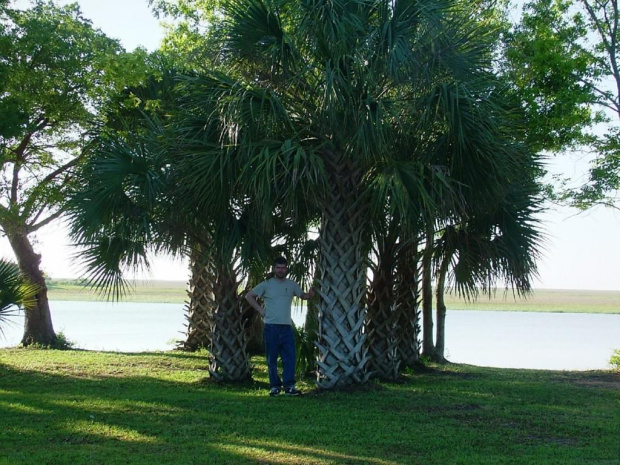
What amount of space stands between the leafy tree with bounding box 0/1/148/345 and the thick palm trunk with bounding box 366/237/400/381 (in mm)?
5748

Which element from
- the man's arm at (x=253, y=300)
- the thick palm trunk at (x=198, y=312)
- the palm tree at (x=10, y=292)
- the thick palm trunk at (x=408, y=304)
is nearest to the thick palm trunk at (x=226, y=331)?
the man's arm at (x=253, y=300)

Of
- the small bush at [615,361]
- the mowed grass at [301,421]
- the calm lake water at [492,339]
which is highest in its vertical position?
the calm lake water at [492,339]

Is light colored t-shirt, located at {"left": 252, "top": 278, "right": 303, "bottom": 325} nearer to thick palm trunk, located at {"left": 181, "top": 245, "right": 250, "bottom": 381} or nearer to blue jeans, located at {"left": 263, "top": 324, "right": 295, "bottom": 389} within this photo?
blue jeans, located at {"left": 263, "top": 324, "right": 295, "bottom": 389}

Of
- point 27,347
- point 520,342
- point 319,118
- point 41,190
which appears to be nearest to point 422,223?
point 319,118

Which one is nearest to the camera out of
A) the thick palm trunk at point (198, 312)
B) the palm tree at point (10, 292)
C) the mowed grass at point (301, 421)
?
the mowed grass at point (301, 421)

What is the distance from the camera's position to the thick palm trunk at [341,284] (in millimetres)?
→ 11438

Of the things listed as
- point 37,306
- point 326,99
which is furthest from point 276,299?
point 37,306

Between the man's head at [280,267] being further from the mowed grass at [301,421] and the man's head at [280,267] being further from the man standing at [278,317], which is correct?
the mowed grass at [301,421]

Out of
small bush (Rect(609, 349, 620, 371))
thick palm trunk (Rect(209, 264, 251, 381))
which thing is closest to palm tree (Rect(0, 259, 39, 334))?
thick palm trunk (Rect(209, 264, 251, 381))

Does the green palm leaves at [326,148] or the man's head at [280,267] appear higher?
the green palm leaves at [326,148]

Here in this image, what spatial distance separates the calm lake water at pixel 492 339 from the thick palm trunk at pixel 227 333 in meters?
3.35

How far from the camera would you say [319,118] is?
11102 millimetres

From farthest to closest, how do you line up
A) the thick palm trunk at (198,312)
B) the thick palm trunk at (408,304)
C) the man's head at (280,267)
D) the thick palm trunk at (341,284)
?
the thick palm trunk at (198,312)
the thick palm trunk at (408,304)
the thick palm trunk at (341,284)
the man's head at (280,267)

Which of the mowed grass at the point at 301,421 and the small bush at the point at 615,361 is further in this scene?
the small bush at the point at 615,361
